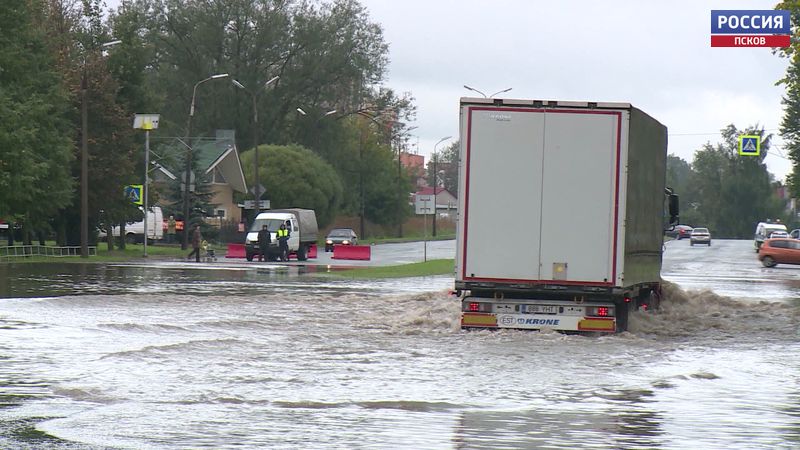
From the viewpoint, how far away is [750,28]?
3519cm

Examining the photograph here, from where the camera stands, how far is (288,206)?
89.9 meters

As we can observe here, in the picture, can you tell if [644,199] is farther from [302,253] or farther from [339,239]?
[339,239]

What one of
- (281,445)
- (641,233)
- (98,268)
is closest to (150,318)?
(641,233)

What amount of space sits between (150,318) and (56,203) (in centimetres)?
3611

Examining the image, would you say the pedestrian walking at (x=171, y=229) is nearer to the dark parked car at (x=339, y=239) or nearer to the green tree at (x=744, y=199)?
the dark parked car at (x=339, y=239)

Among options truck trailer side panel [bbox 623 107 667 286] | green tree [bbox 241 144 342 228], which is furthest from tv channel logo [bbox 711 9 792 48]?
green tree [bbox 241 144 342 228]

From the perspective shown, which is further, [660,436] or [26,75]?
[26,75]

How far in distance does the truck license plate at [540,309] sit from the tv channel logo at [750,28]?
15086 mm

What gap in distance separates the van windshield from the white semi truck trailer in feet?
129

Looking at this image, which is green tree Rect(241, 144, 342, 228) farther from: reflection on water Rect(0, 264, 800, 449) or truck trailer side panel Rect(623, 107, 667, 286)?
truck trailer side panel Rect(623, 107, 667, 286)

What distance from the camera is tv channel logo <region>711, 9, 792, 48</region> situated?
3328 cm

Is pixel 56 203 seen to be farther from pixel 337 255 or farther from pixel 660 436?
pixel 660 436

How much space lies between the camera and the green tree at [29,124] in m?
52.4

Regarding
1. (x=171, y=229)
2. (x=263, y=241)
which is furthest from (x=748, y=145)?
(x=171, y=229)
